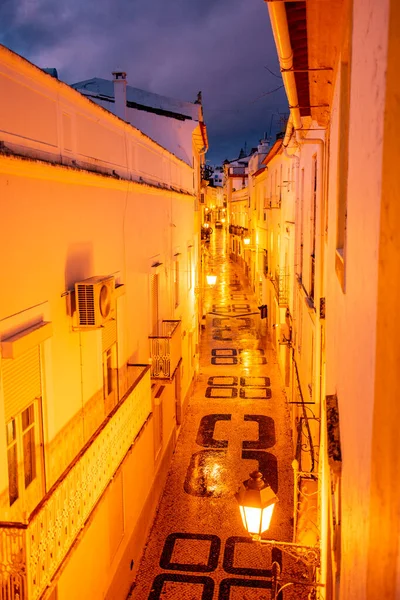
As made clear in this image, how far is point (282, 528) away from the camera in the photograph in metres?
11.2

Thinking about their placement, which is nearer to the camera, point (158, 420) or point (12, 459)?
point (12, 459)

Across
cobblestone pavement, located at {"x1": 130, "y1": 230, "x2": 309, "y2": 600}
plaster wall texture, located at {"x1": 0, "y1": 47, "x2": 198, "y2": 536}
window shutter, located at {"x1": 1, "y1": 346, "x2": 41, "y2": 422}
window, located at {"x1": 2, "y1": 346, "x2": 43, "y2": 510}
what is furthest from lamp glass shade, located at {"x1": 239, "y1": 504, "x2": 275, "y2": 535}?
cobblestone pavement, located at {"x1": 130, "y1": 230, "x2": 309, "y2": 600}

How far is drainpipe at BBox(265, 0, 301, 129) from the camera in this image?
5.35 metres

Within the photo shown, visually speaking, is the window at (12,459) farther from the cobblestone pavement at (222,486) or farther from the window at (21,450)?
the cobblestone pavement at (222,486)

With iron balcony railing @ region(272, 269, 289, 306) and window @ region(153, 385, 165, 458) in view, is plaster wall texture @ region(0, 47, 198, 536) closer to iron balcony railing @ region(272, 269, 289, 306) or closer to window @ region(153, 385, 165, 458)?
window @ region(153, 385, 165, 458)

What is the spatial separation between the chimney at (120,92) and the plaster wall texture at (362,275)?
13530 mm

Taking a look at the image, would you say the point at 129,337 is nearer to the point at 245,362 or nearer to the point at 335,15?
the point at 335,15

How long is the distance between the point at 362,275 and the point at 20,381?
393 centimetres

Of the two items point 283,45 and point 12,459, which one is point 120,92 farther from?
point 12,459

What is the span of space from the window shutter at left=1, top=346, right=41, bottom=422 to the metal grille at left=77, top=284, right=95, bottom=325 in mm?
960

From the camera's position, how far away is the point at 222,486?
1291 centimetres

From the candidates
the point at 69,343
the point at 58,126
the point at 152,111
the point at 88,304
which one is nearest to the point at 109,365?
the point at 69,343

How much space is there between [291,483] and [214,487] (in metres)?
1.76

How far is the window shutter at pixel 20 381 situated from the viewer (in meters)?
5.43
